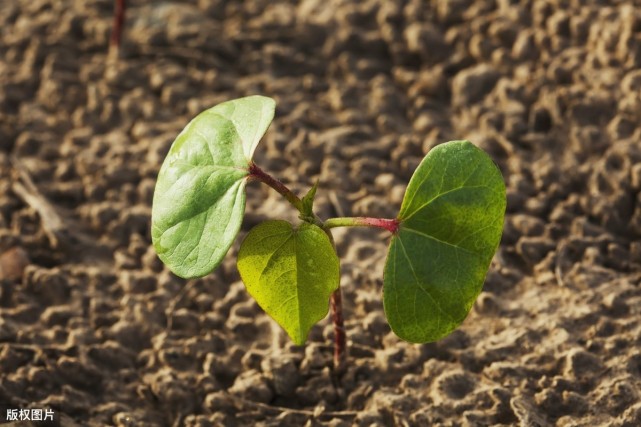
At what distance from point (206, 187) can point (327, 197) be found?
1.99ft

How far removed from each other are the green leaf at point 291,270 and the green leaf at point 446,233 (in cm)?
9

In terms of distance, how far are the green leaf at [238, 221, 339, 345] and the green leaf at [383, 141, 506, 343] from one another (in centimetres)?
9

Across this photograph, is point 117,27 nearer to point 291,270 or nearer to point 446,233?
point 291,270

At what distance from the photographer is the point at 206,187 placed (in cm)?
128

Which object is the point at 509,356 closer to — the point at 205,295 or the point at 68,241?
the point at 205,295

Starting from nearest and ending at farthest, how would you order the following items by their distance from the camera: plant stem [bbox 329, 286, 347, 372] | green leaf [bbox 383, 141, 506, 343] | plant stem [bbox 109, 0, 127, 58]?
green leaf [bbox 383, 141, 506, 343] → plant stem [bbox 329, 286, 347, 372] → plant stem [bbox 109, 0, 127, 58]

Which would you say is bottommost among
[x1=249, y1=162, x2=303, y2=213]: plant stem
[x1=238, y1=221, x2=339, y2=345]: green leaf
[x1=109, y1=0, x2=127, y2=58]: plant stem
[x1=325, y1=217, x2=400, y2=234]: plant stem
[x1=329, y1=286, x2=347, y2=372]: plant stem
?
[x1=329, y1=286, x2=347, y2=372]: plant stem

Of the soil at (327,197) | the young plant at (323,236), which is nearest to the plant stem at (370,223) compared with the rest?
the young plant at (323,236)

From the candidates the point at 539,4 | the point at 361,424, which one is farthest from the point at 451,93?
the point at 361,424

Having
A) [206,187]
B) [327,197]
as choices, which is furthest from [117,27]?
[206,187]

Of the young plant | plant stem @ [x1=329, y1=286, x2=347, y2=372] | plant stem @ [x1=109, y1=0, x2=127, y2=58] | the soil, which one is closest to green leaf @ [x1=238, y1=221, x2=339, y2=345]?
the young plant

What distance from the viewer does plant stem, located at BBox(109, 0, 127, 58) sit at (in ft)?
6.98

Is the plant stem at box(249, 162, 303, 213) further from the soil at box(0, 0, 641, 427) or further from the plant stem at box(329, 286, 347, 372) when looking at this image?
the soil at box(0, 0, 641, 427)

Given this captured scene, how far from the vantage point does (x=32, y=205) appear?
A: 6.21 feet
